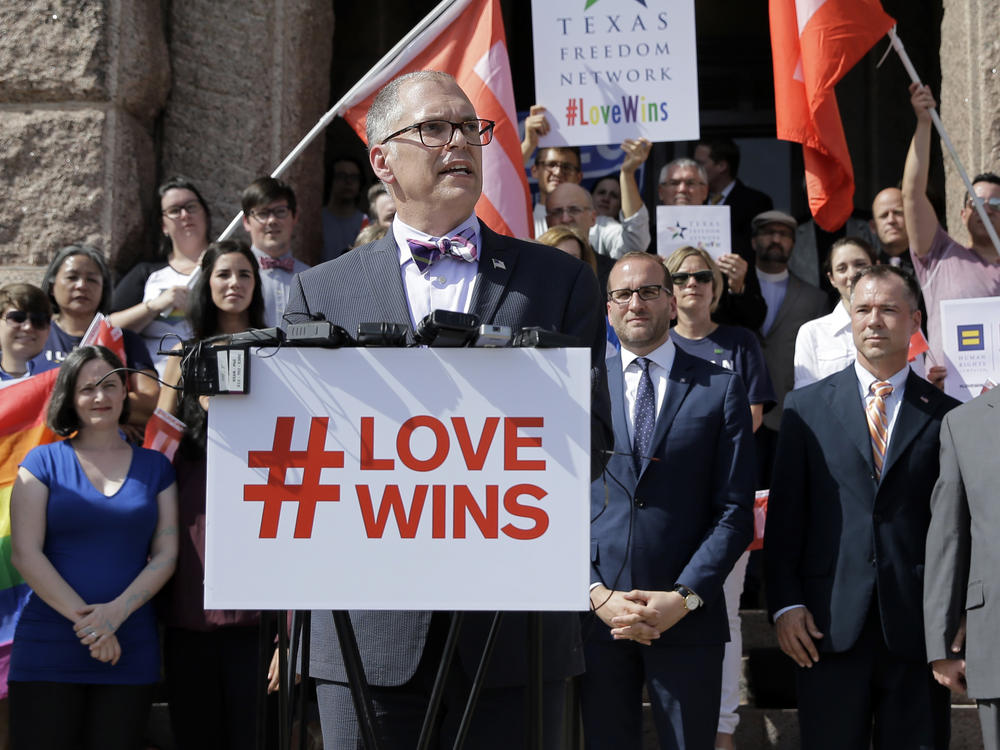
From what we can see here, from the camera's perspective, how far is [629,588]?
14.7 ft

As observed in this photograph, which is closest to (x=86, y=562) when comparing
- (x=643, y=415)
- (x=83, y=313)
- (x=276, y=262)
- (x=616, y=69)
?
(x=83, y=313)

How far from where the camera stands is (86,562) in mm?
4645

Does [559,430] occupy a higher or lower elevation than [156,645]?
higher

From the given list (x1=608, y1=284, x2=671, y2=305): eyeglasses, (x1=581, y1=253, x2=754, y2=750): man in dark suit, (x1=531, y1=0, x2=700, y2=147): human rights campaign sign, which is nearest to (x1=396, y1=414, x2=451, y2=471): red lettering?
(x1=581, y1=253, x2=754, y2=750): man in dark suit

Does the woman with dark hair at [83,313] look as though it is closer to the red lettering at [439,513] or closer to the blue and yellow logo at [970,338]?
the blue and yellow logo at [970,338]

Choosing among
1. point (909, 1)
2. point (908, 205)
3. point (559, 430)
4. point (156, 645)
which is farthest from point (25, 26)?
point (909, 1)

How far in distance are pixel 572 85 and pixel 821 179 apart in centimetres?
129

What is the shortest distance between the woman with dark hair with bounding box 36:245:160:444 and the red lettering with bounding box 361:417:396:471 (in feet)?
11.5

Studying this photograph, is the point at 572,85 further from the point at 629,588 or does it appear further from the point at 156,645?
the point at 156,645

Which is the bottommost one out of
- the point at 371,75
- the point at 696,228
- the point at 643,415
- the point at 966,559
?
the point at 966,559

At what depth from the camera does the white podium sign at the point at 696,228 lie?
19.9 ft

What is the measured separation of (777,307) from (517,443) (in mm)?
4562

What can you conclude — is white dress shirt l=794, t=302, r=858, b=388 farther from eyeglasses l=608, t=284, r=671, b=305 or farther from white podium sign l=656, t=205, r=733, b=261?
eyeglasses l=608, t=284, r=671, b=305

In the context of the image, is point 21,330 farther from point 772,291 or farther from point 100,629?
point 772,291
